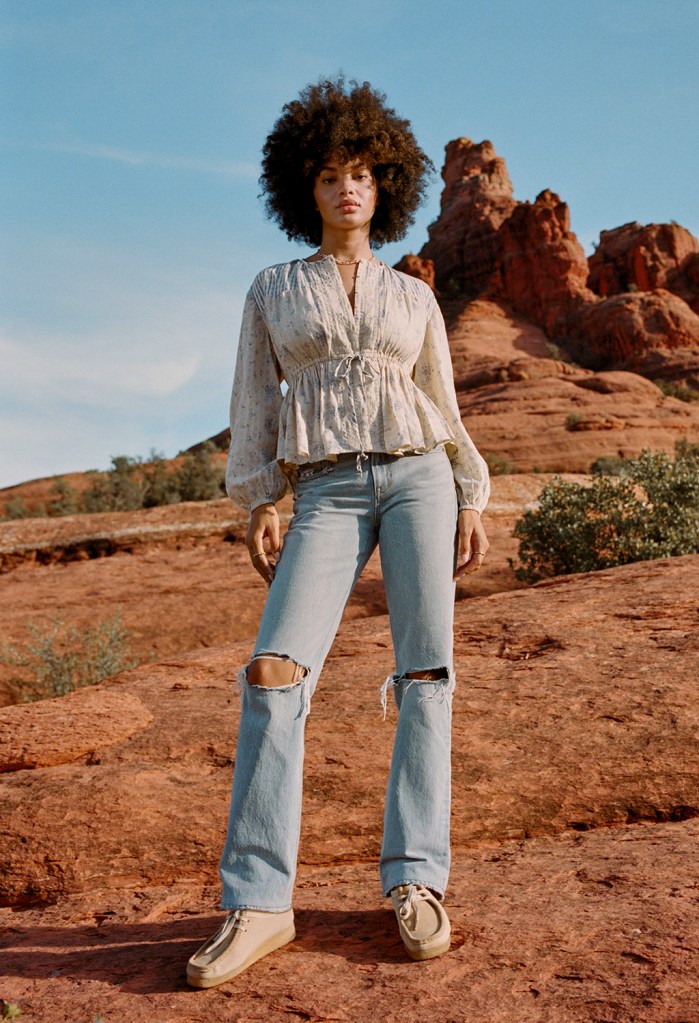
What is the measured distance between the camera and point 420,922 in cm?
260

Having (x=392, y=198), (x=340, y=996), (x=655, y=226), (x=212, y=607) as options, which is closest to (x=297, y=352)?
(x=392, y=198)

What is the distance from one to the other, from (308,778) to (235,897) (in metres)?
1.85

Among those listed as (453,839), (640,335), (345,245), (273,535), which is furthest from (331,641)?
(640,335)

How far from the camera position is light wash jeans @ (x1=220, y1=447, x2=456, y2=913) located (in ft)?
8.54

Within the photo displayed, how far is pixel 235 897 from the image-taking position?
2557mm

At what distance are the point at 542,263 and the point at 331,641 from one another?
5675cm

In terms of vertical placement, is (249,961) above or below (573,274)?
below

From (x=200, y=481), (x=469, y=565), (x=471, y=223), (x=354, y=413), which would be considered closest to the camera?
(x=354, y=413)

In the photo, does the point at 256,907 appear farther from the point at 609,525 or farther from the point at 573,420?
the point at 573,420

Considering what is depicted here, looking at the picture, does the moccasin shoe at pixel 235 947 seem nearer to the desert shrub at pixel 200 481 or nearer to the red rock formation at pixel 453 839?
the red rock formation at pixel 453 839

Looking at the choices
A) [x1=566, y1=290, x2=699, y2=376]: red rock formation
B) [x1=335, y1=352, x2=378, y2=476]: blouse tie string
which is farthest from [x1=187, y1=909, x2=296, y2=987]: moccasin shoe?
[x1=566, y1=290, x2=699, y2=376]: red rock formation

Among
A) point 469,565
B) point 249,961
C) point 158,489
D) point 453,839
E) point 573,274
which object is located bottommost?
point 453,839

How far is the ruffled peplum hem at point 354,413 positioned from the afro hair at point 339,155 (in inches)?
30.7

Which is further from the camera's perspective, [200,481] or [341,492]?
[200,481]
